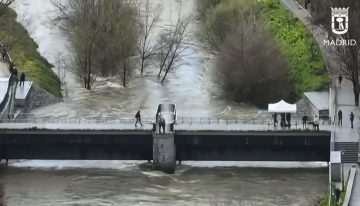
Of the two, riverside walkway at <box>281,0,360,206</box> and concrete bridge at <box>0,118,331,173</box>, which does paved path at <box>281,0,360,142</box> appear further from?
concrete bridge at <box>0,118,331,173</box>

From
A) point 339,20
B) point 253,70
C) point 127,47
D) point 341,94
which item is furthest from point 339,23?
point 127,47

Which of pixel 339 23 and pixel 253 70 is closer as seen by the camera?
pixel 339 23

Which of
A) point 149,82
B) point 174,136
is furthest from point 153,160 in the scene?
point 149,82

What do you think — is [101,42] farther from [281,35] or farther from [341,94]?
[341,94]

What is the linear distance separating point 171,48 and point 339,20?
16.5m

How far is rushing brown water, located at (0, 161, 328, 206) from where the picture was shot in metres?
47.5

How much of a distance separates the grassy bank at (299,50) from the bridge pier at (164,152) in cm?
1485

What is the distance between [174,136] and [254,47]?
46.2ft

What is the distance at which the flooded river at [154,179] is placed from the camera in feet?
156

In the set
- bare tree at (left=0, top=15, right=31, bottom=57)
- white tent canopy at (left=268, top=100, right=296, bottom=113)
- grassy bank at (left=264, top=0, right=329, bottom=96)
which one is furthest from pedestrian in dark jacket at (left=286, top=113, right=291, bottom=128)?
bare tree at (left=0, top=15, right=31, bottom=57)

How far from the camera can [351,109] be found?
55344mm

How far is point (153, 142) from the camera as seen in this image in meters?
52.2

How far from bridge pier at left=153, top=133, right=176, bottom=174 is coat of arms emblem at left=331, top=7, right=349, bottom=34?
53.6 ft

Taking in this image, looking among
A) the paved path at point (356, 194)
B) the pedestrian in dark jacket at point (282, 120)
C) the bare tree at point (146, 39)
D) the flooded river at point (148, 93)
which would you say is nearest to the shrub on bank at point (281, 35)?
the flooded river at point (148, 93)
